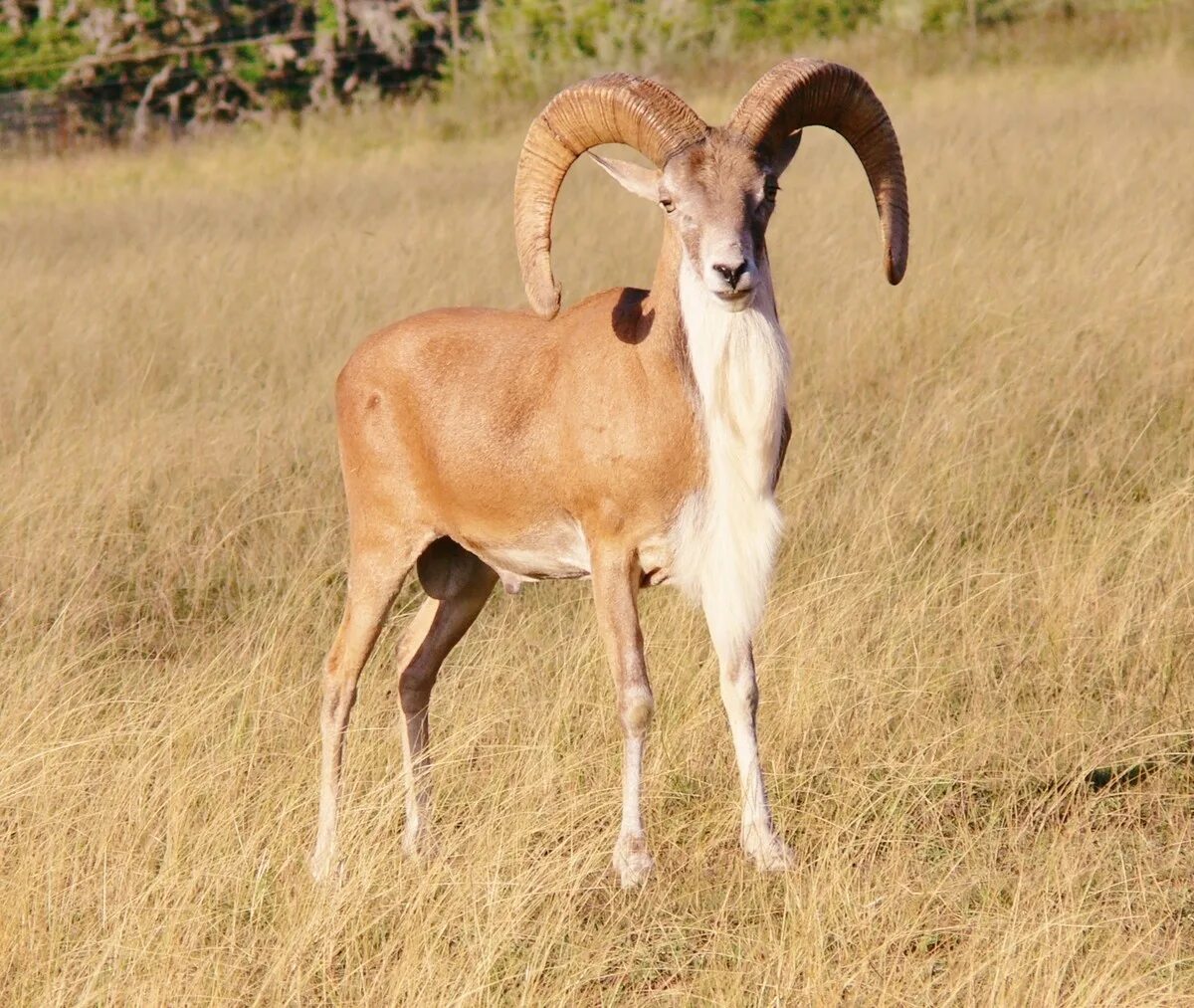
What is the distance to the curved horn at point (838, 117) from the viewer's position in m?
4.87

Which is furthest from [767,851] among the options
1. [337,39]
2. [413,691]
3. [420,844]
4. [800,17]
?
[800,17]

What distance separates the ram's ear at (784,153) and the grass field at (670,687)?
1.59m

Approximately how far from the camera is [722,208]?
15.2 ft

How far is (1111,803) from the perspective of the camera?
4.97 metres

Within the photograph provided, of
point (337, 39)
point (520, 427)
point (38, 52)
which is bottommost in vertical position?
point (38, 52)

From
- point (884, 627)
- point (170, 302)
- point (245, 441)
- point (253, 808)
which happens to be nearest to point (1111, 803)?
point (884, 627)

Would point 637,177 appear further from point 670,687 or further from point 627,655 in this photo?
point 670,687

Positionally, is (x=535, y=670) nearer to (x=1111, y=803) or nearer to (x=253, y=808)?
(x=253, y=808)

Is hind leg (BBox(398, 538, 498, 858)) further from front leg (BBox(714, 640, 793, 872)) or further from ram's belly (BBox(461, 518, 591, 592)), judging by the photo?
front leg (BBox(714, 640, 793, 872))

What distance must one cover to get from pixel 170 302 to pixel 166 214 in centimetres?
485

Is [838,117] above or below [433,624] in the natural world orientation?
above

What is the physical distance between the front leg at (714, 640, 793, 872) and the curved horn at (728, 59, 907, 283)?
1218 millimetres

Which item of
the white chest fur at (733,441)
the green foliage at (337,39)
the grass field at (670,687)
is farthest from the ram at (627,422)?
the green foliage at (337,39)

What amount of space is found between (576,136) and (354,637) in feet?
5.48
